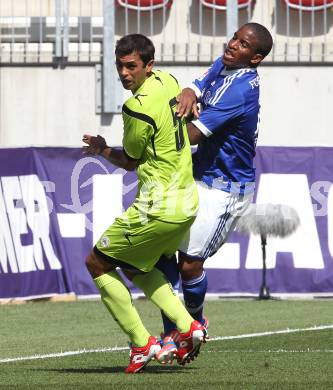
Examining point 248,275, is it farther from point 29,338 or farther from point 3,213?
point 29,338

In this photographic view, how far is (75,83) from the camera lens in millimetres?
17797

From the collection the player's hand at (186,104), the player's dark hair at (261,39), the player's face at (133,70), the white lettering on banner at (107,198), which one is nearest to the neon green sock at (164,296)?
the player's hand at (186,104)

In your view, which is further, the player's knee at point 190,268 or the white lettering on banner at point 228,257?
the white lettering on banner at point 228,257

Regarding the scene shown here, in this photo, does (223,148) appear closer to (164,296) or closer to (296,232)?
(164,296)

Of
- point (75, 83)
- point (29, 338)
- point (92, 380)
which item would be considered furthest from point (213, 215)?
point (75, 83)

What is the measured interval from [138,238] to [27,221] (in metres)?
6.87

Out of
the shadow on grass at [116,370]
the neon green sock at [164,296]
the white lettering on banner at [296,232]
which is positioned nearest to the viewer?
the neon green sock at [164,296]

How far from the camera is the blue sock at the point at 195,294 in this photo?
7895 mm

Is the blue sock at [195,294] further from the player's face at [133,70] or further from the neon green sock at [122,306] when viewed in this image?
the player's face at [133,70]

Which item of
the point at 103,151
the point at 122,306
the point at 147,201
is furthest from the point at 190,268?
the point at 103,151

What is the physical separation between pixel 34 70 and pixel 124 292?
427 inches

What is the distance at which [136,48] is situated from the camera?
737 centimetres

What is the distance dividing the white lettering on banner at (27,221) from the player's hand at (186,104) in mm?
6712

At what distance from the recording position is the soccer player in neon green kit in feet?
23.7
